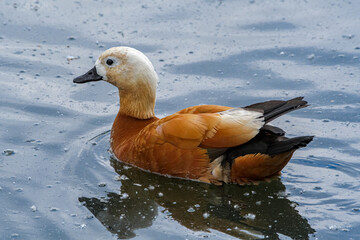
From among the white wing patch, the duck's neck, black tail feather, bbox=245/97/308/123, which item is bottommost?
the duck's neck

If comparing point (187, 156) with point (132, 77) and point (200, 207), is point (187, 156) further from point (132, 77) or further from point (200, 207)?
point (132, 77)

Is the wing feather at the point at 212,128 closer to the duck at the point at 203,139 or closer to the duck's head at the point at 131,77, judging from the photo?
the duck at the point at 203,139

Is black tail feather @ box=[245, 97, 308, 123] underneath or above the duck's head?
above

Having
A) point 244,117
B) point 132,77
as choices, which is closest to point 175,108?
point 132,77

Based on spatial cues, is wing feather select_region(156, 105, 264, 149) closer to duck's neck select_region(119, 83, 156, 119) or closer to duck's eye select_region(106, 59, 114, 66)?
duck's neck select_region(119, 83, 156, 119)

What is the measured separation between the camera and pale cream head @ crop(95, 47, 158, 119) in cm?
626

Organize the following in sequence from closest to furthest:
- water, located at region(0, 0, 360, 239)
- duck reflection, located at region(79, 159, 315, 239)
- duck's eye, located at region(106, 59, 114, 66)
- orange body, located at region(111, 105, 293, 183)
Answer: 1. duck reflection, located at region(79, 159, 315, 239)
2. water, located at region(0, 0, 360, 239)
3. orange body, located at region(111, 105, 293, 183)
4. duck's eye, located at region(106, 59, 114, 66)

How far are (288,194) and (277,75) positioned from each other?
2.49 m

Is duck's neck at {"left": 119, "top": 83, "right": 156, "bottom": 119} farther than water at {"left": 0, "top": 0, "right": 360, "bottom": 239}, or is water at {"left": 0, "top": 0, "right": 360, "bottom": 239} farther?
duck's neck at {"left": 119, "top": 83, "right": 156, "bottom": 119}

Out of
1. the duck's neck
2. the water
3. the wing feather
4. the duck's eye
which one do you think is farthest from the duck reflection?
the duck's eye

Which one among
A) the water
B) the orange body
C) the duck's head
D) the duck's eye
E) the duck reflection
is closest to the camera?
the duck reflection

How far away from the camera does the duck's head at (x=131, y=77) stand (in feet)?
20.5

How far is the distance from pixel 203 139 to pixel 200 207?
615mm

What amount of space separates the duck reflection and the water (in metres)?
0.02
